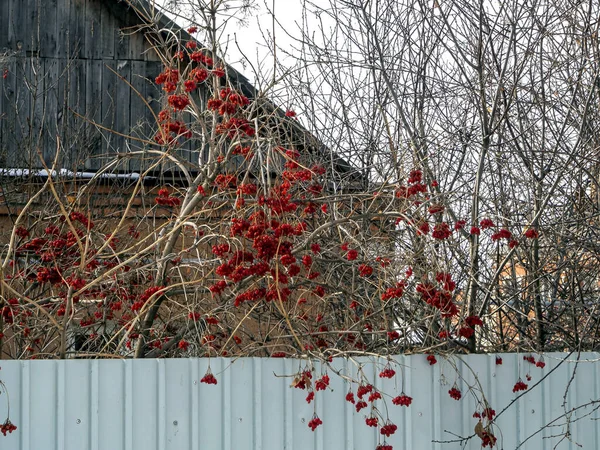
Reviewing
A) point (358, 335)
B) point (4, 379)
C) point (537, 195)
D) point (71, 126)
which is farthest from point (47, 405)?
point (71, 126)

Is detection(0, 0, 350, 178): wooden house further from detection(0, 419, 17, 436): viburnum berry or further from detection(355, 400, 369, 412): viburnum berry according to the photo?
detection(355, 400, 369, 412): viburnum berry

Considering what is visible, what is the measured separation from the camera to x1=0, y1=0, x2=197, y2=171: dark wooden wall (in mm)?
9633

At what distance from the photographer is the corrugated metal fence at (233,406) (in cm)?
430

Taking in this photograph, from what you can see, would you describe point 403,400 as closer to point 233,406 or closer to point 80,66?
point 233,406

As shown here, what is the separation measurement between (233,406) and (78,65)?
21.1 feet

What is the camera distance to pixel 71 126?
9.11 m

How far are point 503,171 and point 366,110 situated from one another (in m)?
1.23

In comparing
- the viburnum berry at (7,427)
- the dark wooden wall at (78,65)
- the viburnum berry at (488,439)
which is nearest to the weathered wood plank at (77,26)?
the dark wooden wall at (78,65)

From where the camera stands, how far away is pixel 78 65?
32.4 ft

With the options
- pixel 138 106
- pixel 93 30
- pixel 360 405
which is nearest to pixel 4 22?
pixel 93 30

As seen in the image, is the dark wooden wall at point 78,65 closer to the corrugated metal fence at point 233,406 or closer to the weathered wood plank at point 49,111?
the weathered wood plank at point 49,111

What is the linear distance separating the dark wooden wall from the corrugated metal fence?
5296 mm

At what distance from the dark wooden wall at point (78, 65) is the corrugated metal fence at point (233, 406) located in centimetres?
530

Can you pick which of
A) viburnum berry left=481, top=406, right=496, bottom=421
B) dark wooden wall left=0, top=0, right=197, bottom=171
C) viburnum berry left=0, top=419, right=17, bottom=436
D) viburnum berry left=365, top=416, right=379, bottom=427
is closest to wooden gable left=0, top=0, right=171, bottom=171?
dark wooden wall left=0, top=0, right=197, bottom=171
